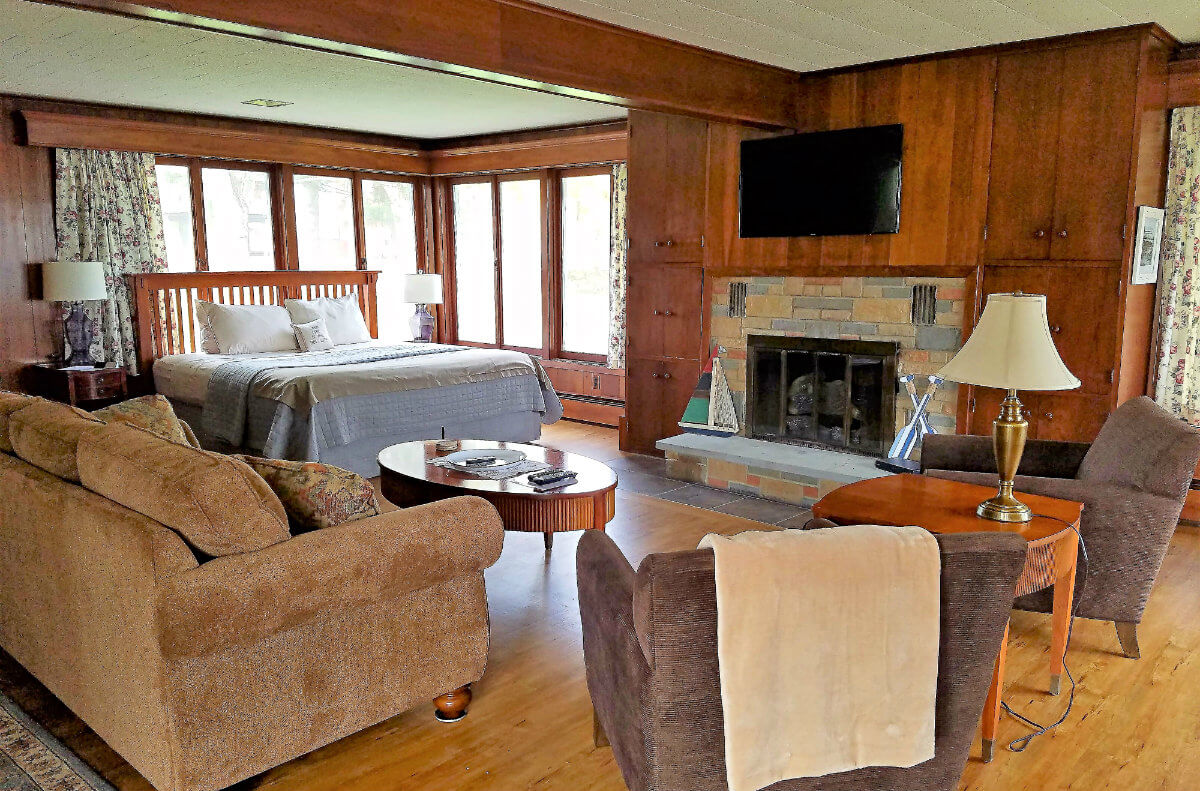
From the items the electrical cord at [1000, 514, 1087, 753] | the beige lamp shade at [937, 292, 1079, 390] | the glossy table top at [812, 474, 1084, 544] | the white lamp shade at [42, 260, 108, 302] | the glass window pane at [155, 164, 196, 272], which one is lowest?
the electrical cord at [1000, 514, 1087, 753]

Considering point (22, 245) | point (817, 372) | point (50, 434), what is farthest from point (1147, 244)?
point (22, 245)

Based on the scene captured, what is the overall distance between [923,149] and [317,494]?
3765mm

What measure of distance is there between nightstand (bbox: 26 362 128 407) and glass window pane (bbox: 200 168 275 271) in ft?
4.54

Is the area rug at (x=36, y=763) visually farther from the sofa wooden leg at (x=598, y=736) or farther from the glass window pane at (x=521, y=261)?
the glass window pane at (x=521, y=261)

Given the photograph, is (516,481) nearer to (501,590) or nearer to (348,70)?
(501,590)

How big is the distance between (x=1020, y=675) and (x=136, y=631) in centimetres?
270

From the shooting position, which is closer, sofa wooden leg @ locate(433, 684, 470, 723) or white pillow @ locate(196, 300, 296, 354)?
sofa wooden leg @ locate(433, 684, 470, 723)

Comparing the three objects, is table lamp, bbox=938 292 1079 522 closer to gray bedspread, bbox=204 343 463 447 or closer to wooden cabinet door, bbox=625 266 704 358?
wooden cabinet door, bbox=625 266 704 358

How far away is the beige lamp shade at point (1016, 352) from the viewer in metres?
2.52

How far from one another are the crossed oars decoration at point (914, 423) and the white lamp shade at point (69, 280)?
17.1 ft

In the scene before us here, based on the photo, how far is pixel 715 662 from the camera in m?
1.69

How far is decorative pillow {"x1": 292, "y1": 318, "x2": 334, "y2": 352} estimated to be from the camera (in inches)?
260

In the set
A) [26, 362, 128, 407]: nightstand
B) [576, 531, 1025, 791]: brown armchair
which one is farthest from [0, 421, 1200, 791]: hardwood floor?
[26, 362, 128, 407]: nightstand

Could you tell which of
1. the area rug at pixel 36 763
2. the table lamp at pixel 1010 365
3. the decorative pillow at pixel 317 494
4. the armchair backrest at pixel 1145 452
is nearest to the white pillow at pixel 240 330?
the area rug at pixel 36 763
